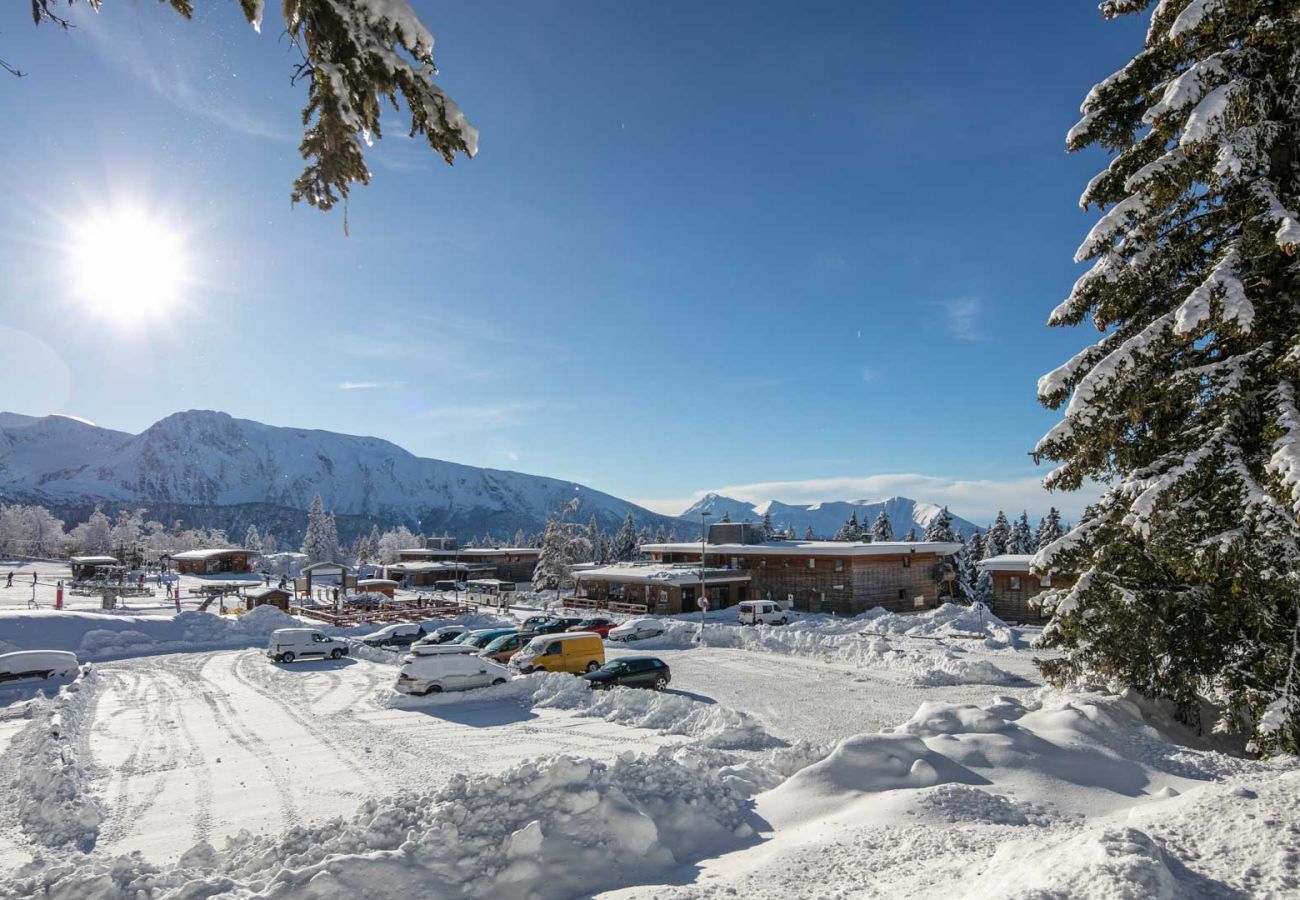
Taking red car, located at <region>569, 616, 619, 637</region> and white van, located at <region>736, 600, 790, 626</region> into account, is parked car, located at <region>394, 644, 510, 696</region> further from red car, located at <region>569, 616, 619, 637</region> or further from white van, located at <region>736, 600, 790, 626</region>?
white van, located at <region>736, 600, 790, 626</region>

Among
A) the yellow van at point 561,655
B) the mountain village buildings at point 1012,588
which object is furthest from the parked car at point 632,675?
the mountain village buildings at point 1012,588

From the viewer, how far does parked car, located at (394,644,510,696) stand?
21219mm

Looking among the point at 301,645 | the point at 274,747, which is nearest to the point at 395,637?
the point at 301,645

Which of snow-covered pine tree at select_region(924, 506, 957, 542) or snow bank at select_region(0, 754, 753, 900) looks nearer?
snow bank at select_region(0, 754, 753, 900)

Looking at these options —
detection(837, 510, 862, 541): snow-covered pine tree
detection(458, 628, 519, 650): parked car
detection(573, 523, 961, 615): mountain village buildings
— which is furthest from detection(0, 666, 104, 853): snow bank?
detection(837, 510, 862, 541): snow-covered pine tree

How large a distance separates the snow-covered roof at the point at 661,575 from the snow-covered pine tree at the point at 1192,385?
35.0 m

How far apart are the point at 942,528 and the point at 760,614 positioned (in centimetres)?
3623

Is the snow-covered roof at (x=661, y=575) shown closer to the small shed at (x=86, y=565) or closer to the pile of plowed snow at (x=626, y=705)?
the pile of plowed snow at (x=626, y=705)

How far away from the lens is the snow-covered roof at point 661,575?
49531 millimetres

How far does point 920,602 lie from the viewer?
52.0 m

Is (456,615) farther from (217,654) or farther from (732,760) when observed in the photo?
(732,760)

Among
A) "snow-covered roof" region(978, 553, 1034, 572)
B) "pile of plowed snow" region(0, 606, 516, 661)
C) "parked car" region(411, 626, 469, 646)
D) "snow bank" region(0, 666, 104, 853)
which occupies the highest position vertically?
"snow-covered roof" region(978, 553, 1034, 572)

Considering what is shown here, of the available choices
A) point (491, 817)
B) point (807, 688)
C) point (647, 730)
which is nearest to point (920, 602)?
point (807, 688)

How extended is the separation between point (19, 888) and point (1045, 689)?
2068 centimetres
